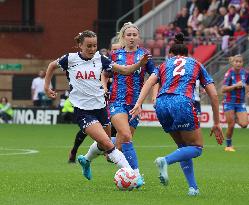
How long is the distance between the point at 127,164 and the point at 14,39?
95.7 feet

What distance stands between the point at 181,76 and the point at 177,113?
1.60 ft

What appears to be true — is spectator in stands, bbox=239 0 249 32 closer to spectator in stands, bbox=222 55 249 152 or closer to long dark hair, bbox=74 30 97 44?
spectator in stands, bbox=222 55 249 152

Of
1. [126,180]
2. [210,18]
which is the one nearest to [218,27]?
[210,18]

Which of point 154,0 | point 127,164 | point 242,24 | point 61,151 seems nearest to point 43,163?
point 61,151

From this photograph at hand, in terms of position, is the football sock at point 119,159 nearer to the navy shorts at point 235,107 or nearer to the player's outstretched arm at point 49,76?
the player's outstretched arm at point 49,76

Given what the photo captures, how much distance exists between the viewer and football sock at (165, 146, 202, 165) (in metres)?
12.2

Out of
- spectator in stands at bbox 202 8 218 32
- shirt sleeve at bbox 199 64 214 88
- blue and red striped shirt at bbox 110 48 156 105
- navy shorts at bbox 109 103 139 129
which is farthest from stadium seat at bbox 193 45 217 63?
shirt sleeve at bbox 199 64 214 88

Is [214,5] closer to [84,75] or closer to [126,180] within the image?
[84,75]

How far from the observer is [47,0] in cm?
4253

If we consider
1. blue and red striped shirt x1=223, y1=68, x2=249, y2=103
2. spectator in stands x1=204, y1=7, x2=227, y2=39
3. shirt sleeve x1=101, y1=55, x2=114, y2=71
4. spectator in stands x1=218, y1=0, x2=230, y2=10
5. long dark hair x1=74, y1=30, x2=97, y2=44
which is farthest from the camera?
spectator in stands x1=218, y1=0, x2=230, y2=10

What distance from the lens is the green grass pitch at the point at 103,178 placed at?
12.2m

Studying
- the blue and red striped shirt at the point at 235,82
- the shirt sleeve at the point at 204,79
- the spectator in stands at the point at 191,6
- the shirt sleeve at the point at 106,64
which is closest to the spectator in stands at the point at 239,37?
the spectator in stands at the point at 191,6

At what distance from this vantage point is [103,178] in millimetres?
14977

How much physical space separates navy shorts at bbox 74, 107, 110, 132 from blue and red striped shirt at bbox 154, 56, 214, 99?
1.50 meters
